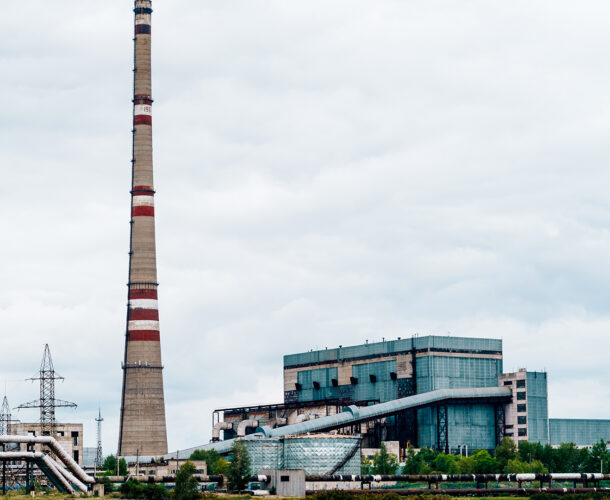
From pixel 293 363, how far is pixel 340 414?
1363 inches

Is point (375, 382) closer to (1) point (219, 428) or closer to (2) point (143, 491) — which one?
(1) point (219, 428)

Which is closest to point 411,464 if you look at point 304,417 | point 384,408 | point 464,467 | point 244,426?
point 464,467

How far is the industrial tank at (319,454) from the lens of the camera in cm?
11544

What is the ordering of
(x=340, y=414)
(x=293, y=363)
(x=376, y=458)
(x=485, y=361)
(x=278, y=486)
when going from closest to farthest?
(x=278, y=486) → (x=376, y=458) → (x=340, y=414) → (x=485, y=361) → (x=293, y=363)

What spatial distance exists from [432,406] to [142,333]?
135ft

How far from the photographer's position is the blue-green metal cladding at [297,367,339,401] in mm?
173250

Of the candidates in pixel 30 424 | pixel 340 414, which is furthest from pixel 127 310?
pixel 340 414

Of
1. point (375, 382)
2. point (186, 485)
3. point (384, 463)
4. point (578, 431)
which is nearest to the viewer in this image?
point (186, 485)

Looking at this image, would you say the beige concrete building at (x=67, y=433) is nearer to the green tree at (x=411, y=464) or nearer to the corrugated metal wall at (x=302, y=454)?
the corrugated metal wall at (x=302, y=454)

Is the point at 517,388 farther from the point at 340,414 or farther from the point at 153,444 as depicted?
the point at 153,444

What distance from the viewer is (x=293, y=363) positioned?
598ft

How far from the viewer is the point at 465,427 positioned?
154875 mm

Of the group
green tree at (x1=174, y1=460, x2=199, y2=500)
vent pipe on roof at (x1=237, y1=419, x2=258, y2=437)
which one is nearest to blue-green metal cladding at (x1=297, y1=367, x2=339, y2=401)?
vent pipe on roof at (x1=237, y1=419, x2=258, y2=437)

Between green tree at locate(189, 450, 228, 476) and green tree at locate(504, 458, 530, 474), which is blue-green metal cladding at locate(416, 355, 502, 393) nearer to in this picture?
green tree at locate(504, 458, 530, 474)
